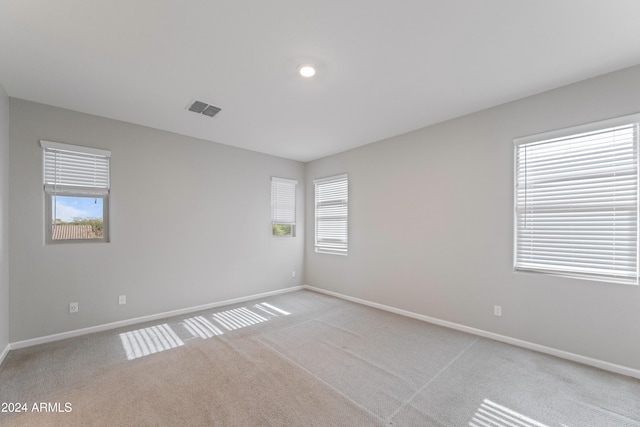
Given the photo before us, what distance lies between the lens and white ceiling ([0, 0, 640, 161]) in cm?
179

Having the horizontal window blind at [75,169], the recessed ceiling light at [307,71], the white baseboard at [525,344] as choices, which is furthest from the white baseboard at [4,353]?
the white baseboard at [525,344]

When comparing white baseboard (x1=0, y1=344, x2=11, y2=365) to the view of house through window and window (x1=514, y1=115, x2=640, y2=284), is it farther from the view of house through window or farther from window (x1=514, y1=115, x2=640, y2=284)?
window (x1=514, y1=115, x2=640, y2=284)

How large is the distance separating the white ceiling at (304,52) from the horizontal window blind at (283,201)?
2.05m

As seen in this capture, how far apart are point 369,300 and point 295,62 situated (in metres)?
3.69

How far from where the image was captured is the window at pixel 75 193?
10.3ft

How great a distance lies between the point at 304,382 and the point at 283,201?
3.63 meters

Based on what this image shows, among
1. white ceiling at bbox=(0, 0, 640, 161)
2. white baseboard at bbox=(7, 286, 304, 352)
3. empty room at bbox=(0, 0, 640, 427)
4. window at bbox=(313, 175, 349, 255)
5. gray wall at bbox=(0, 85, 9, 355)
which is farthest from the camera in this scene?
window at bbox=(313, 175, 349, 255)

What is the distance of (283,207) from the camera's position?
17.9ft

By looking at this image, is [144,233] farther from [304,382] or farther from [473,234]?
[473,234]

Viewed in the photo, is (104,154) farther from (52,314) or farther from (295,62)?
(295,62)

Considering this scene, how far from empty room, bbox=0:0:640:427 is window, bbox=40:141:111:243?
20 mm

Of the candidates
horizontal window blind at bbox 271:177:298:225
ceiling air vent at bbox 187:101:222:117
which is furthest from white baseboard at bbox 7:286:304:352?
ceiling air vent at bbox 187:101:222:117

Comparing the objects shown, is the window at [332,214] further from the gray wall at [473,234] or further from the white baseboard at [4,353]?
the white baseboard at [4,353]

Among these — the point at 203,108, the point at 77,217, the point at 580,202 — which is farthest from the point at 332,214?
the point at 77,217
